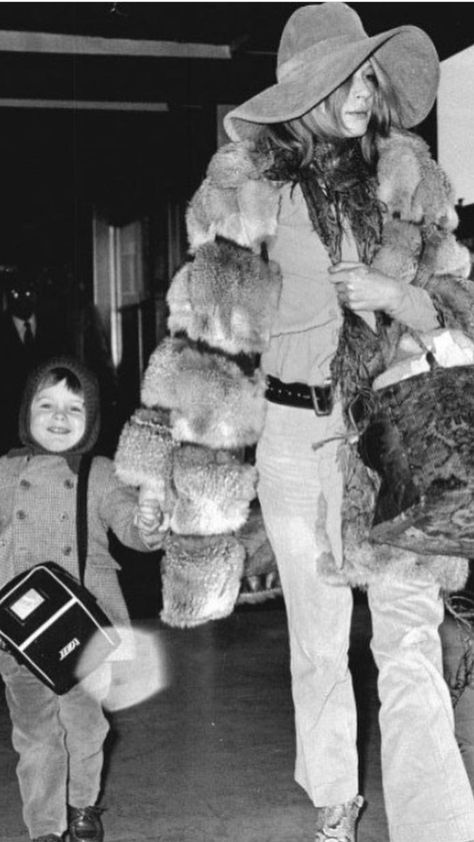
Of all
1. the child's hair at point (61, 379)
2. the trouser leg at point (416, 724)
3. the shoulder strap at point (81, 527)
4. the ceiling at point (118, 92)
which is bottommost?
the trouser leg at point (416, 724)

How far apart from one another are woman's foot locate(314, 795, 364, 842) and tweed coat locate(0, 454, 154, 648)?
2.48 ft

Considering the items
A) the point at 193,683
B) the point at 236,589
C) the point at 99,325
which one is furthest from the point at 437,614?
the point at 99,325

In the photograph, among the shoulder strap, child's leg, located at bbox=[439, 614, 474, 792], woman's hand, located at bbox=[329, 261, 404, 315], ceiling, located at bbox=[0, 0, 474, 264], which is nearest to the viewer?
woman's hand, located at bbox=[329, 261, 404, 315]

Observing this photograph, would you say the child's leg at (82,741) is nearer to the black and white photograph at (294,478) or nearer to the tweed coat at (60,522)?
the black and white photograph at (294,478)

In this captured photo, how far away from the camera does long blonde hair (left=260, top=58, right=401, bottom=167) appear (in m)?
3.08

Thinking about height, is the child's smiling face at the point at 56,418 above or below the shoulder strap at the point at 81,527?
above

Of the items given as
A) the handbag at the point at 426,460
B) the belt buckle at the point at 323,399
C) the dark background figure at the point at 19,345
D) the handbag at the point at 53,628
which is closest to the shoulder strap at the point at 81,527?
the handbag at the point at 53,628

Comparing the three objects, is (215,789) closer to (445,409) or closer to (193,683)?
(193,683)

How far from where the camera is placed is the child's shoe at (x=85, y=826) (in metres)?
3.39

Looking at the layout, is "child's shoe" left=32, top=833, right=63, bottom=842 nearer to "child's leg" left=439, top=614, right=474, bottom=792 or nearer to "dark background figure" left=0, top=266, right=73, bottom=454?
"child's leg" left=439, top=614, right=474, bottom=792

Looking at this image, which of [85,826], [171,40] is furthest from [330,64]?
[171,40]

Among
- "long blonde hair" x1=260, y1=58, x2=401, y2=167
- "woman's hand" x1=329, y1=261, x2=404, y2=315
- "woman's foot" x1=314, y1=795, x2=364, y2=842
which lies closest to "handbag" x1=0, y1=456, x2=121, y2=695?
"woman's foot" x1=314, y1=795, x2=364, y2=842

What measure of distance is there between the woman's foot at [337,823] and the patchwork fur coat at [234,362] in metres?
0.56

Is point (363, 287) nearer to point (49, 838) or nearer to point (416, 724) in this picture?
point (416, 724)
